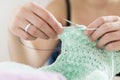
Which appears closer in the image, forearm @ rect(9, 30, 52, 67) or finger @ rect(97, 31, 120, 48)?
finger @ rect(97, 31, 120, 48)

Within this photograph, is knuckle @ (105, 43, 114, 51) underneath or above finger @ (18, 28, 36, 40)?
underneath

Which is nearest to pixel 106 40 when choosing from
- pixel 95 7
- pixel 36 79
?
pixel 36 79

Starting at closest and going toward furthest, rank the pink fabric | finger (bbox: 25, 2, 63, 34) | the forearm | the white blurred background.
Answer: the pink fabric
finger (bbox: 25, 2, 63, 34)
the forearm
the white blurred background

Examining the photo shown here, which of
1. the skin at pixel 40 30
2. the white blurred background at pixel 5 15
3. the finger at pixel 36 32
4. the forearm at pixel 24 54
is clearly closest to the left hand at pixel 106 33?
the skin at pixel 40 30

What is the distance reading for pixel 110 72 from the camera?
663 millimetres

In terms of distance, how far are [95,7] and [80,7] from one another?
7cm

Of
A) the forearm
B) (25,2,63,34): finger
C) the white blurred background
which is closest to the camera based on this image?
(25,2,63,34): finger

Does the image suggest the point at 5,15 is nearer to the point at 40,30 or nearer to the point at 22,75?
the point at 40,30

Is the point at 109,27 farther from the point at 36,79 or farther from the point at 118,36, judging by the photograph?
the point at 36,79

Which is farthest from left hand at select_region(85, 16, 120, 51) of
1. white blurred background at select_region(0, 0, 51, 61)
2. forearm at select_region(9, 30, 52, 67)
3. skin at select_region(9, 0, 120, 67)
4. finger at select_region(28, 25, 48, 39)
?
white blurred background at select_region(0, 0, 51, 61)

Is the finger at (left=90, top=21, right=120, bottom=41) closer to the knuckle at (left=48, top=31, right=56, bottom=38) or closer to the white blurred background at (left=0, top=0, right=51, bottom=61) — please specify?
the knuckle at (left=48, top=31, right=56, bottom=38)

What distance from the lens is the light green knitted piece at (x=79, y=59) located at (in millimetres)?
634

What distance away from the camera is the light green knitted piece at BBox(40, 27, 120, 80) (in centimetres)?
63

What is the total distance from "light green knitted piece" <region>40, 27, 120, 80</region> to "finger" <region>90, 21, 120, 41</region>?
1.5 inches
